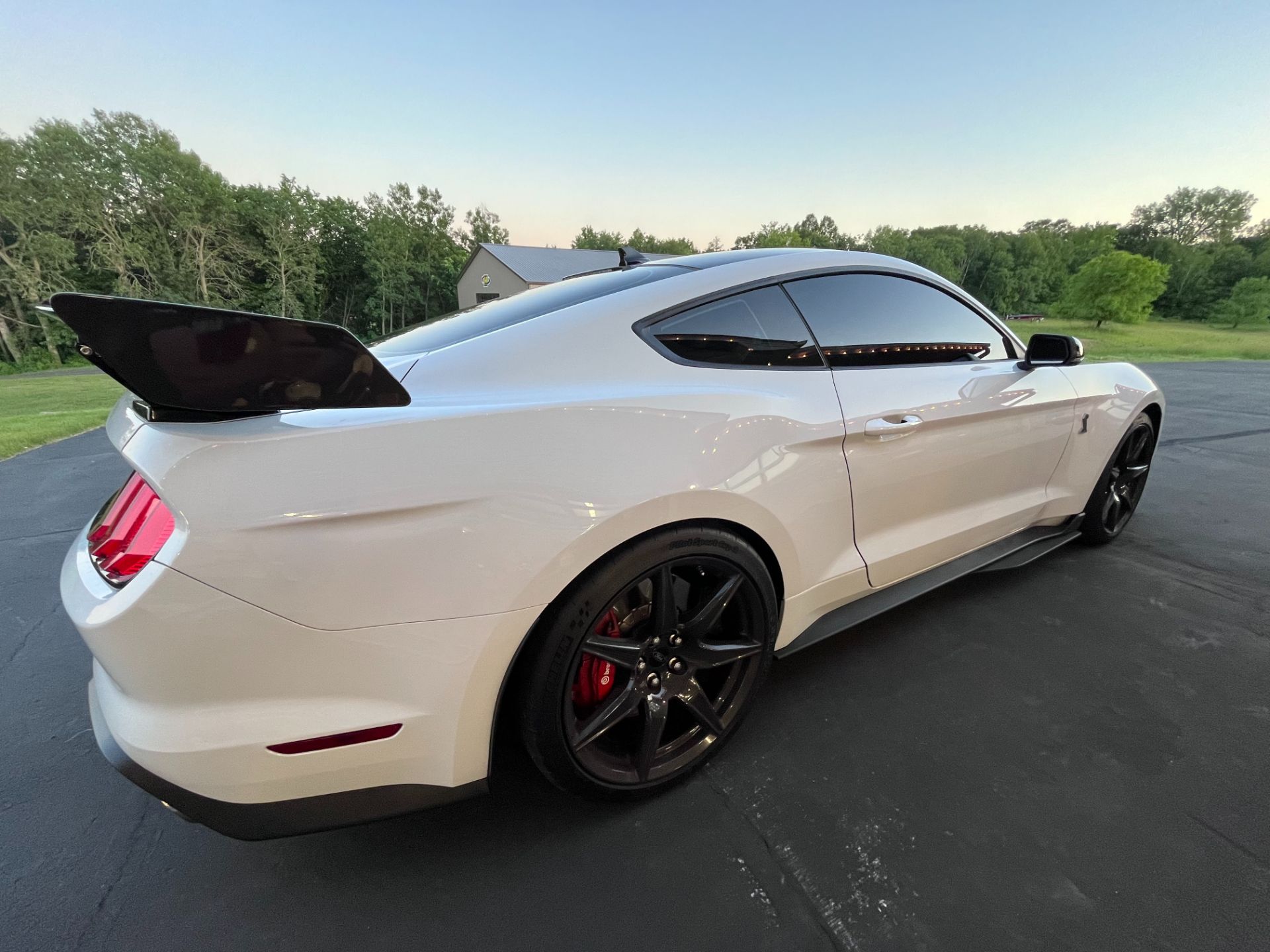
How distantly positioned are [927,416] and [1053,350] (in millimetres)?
1044

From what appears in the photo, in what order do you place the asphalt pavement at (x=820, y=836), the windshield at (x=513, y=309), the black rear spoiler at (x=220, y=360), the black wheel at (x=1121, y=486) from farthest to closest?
the black wheel at (x=1121, y=486)
the windshield at (x=513, y=309)
the asphalt pavement at (x=820, y=836)
the black rear spoiler at (x=220, y=360)

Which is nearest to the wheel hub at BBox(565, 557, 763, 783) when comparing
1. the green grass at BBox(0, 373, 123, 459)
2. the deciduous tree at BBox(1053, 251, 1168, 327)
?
the green grass at BBox(0, 373, 123, 459)

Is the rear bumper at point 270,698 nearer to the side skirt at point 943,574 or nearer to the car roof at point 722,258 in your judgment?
the side skirt at point 943,574

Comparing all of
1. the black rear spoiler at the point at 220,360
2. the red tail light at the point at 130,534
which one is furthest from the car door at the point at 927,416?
the red tail light at the point at 130,534

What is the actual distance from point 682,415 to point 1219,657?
2.40m

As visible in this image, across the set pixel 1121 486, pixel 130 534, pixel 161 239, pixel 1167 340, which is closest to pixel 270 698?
pixel 130 534

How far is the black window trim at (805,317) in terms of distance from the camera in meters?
1.49

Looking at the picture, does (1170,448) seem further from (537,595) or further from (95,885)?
(95,885)

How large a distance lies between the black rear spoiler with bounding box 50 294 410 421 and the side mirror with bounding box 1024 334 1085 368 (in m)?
2.56

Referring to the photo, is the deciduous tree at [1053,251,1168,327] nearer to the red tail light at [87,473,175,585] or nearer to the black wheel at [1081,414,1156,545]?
the black wheel at [1081,414,1156,545]

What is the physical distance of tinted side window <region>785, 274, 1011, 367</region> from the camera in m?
1.83

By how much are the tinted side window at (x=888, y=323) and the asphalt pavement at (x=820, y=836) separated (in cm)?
116

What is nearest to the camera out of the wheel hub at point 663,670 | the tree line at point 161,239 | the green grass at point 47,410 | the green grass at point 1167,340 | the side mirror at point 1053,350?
the wheel hub at point 663,670

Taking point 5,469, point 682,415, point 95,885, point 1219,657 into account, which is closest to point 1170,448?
point 1219,657
